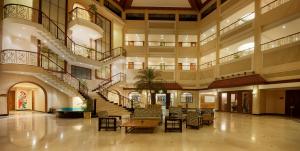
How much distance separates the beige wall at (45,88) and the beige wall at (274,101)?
652 inches

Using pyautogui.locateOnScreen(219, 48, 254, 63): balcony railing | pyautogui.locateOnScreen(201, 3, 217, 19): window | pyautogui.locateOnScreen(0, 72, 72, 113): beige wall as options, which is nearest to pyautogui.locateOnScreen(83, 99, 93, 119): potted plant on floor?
pyautogui.locateOnScreen(0, 72, 72, 113): beige wall

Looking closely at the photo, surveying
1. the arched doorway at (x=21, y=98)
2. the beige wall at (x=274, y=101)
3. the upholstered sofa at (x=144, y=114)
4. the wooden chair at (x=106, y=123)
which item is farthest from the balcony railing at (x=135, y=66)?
the wooden chair at (x=106, y=123)

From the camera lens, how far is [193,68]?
30781mm

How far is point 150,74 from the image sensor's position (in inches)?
925

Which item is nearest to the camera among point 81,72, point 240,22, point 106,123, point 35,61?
point 106,123

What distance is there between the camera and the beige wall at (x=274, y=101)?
20.2 metres

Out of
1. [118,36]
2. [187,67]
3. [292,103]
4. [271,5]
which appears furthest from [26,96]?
[292,103]

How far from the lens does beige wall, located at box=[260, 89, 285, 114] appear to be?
2023cm

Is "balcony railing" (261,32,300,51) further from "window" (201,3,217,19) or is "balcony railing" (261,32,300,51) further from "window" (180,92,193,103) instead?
"window" (180,92,193,103)

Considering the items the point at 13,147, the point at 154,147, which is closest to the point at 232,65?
the point at 154,147

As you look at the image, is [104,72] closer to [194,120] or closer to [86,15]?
[86,15]

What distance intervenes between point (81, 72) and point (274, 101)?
17278 millimetres

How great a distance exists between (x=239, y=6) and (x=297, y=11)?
22.8 feet

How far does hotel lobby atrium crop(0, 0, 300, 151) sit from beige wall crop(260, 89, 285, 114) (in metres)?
0.09
